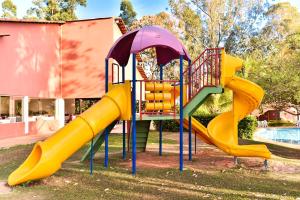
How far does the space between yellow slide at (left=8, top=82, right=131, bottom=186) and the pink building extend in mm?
11490

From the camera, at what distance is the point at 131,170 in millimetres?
10055

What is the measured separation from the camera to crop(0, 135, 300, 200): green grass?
7.40 m

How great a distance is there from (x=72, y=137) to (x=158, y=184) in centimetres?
253

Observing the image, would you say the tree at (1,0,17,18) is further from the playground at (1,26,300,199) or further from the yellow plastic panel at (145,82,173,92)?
the yellow plastic panel at (145,82,173,92)

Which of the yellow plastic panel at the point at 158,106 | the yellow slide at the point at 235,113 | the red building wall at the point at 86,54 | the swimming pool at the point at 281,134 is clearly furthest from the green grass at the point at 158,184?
the swimming pool at the point at 281,134

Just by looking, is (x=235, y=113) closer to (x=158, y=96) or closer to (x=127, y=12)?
(x=158, y=96)

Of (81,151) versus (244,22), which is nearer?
(81,151)

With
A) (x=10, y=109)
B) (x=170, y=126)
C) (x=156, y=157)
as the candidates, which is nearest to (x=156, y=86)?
(x=156, y=157)

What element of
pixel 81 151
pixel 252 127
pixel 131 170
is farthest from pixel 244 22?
pixel 131 170

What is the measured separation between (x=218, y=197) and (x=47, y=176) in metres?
4.17

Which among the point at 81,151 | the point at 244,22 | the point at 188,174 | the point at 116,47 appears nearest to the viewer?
the point at 188,174

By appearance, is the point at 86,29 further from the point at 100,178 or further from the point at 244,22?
the point at 244,22

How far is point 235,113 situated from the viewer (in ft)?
37.0

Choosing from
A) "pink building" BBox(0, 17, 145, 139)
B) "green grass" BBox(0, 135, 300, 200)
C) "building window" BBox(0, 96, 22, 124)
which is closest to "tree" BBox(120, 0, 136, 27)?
"pink building" BBox(0, 17, 145, 139)
